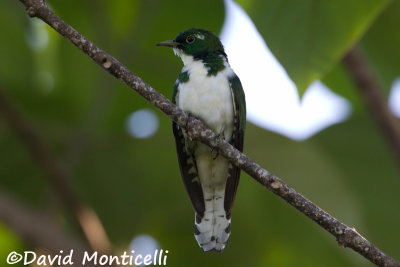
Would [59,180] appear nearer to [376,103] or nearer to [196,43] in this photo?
[196,43]

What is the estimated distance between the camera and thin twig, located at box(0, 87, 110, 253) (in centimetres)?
423

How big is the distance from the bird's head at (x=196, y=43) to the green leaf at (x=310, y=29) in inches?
31.0

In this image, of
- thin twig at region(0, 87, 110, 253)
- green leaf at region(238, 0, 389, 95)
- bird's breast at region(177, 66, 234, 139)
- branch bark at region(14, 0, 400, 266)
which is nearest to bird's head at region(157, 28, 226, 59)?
bird's breast at region(177, 66, 234, 139)

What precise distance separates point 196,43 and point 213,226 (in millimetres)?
1269

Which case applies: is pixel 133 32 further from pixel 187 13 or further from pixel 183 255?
pixel 183 255

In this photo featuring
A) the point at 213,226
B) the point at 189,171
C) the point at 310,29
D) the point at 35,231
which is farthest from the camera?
the point at 189,171

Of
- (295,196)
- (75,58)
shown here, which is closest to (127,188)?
(75,58)

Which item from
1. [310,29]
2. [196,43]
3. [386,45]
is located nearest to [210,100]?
[196,43]

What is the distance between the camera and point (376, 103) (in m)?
4.41

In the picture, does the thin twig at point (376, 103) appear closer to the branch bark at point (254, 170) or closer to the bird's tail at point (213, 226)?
the bird's tail at point (213, 226)

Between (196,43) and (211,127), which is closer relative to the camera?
(211,127)

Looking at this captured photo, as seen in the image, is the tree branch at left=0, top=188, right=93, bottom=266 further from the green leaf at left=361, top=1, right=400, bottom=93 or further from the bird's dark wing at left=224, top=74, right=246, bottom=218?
the green leaf at left=361, top=1, right=400, bottom=93

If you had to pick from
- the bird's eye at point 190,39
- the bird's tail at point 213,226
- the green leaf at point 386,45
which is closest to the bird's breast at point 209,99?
the bird's eye at point 190,39

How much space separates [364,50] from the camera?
541cm
